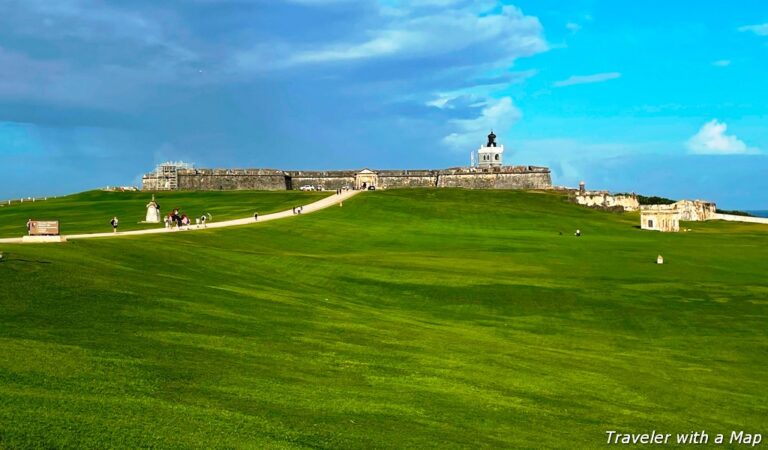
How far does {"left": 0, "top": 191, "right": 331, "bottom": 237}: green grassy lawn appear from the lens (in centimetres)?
8924

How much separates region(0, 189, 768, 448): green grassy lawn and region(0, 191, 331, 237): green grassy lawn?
36495mm

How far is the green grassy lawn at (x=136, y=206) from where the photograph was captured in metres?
89.2

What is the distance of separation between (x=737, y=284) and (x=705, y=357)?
19741mm

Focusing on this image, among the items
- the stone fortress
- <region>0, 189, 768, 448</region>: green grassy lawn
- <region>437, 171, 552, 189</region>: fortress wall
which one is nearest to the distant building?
the stone fortress

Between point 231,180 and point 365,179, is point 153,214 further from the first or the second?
point 365,179

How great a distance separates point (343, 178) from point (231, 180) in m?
21.1

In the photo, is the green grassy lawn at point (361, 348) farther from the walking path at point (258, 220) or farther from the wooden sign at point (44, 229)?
the walking path at point (258, 220)

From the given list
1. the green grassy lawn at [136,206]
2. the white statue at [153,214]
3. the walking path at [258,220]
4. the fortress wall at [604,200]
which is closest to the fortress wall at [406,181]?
the walking path at [258,220]

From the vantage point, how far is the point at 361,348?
24781 mm

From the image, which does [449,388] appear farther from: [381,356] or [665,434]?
[665,434]

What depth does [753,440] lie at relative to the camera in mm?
19453

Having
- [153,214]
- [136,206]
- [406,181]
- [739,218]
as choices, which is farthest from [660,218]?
[136,206]

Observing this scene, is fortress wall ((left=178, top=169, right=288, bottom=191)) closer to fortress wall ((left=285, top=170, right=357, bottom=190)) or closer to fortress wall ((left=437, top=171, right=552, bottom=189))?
fortress wall ((left=285, top=170, right=357, bottom=190))

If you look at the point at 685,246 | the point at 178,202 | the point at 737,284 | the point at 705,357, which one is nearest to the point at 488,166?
the point at 178,202
